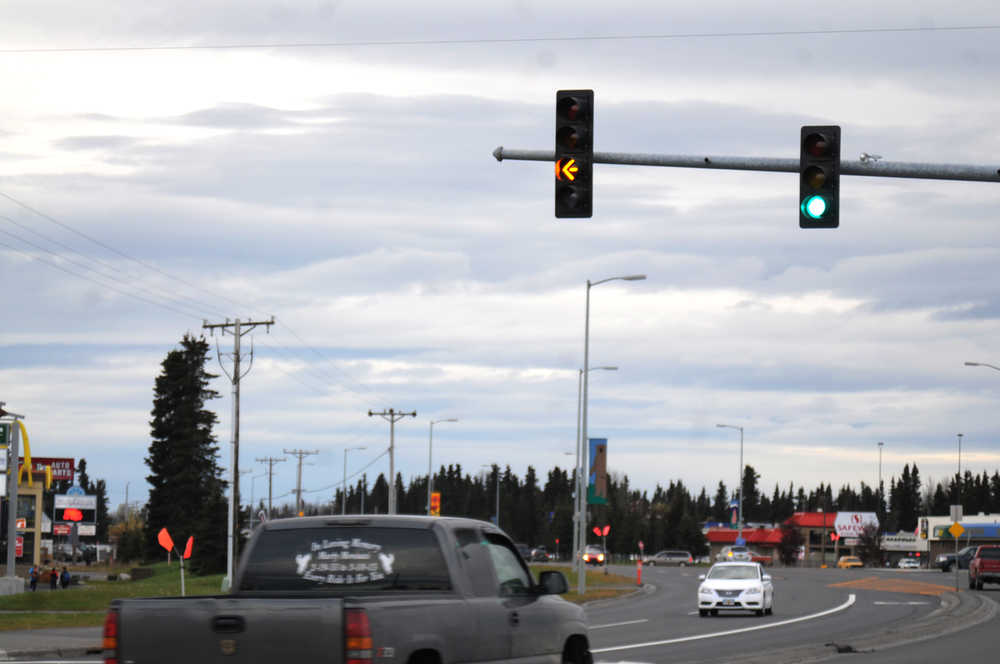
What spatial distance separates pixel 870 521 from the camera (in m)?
159

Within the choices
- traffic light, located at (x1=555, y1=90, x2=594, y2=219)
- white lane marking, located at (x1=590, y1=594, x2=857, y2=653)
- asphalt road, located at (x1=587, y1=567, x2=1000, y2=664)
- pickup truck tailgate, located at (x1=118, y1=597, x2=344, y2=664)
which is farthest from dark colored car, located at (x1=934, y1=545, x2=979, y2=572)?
pickup truck tailgate, located at (x1=118, y1=597, x2=344, y2=664)

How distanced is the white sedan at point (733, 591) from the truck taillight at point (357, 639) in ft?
98.6

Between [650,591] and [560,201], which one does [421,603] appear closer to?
[560,201]

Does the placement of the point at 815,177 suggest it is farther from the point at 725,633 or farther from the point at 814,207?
the point at 725,633

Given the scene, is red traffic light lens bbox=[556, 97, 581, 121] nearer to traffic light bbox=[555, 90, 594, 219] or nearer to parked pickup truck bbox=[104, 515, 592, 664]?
traffic light bbox=[555, 90, 594, 219]

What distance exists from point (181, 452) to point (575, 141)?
101 metres

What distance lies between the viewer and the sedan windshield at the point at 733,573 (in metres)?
38.0

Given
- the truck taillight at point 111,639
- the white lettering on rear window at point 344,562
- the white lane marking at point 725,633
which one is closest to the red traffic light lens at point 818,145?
the white lettering on rear window at point 344,562

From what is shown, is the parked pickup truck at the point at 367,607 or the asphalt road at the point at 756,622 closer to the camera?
the parked pickup truck at the point at 367,607

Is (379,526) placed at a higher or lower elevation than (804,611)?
higher

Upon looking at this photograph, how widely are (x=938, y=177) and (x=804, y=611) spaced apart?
2625cm

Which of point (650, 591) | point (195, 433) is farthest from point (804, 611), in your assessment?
point (195, 433)

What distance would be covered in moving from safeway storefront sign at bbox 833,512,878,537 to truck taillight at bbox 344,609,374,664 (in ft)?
505

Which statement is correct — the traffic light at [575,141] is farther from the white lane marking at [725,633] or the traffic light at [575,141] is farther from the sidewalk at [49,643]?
the sidewalk at [49,643]
